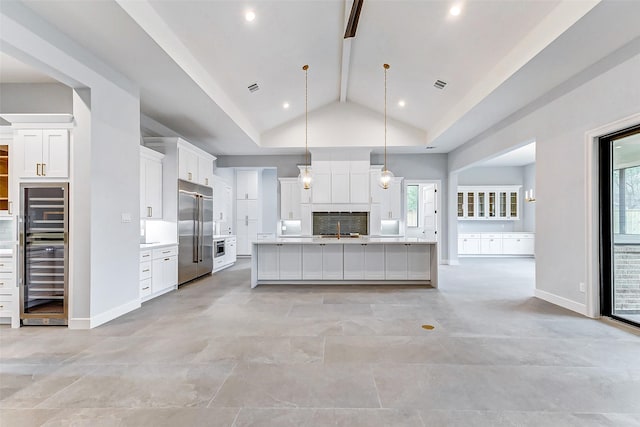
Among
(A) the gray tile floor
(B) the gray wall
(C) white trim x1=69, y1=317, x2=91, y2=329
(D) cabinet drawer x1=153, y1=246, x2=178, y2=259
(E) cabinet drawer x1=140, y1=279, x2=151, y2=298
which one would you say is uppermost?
(B) the gray wall

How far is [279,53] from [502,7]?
2.93 m

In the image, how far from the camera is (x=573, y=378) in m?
2.36

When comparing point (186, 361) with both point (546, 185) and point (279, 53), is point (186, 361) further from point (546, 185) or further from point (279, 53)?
point (546, 185)

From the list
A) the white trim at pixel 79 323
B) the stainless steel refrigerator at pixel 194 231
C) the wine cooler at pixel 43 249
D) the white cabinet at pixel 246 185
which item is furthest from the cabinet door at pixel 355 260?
the white cabinet at pixel 246 185

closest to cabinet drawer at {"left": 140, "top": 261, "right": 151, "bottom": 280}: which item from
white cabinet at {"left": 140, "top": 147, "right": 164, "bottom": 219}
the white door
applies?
white cabinet at {"left": 140, "top": 147, "right": 164, "bottom": 219}

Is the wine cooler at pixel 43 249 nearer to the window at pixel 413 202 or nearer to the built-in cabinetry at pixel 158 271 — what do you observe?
the built-in cabinetry at pixel 158 271

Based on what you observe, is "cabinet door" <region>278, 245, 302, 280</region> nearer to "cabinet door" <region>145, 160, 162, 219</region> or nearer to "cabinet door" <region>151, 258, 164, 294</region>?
"cabinet door" <region>151, 258, 164, 294</region>

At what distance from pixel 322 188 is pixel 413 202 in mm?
3297

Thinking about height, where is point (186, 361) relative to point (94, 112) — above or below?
below

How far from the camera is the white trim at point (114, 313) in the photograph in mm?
3531

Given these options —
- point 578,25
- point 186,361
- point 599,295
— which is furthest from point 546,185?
point 186,361

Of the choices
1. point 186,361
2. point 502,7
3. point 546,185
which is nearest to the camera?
point 186,361

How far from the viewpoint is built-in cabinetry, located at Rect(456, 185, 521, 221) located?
10.5 metres

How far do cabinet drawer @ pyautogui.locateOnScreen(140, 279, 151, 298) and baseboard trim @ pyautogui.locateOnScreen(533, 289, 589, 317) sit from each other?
583cm
